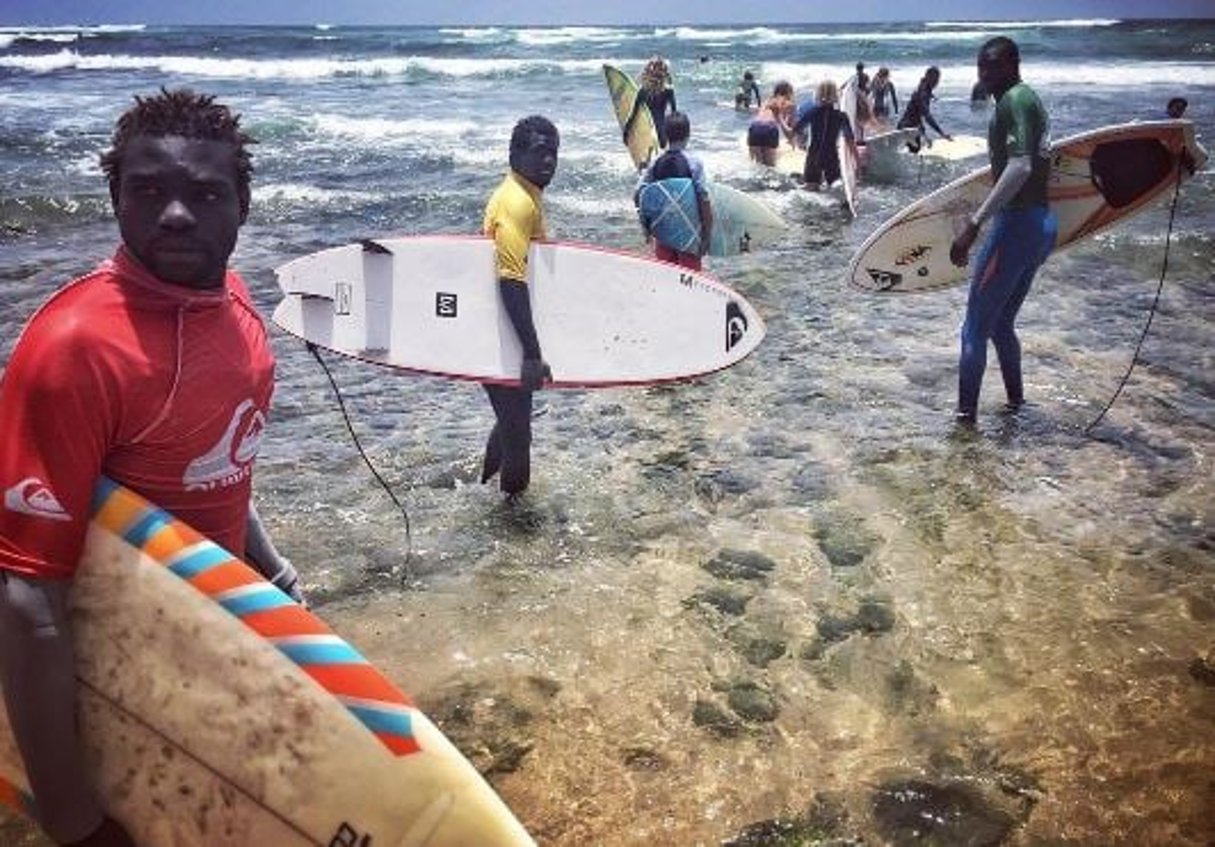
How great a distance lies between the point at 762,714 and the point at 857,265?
424cm

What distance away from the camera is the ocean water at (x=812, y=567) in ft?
9.77

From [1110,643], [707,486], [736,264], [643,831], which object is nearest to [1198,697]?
[1110,643]

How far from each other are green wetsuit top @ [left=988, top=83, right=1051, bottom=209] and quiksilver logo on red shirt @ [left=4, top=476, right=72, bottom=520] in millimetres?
4883

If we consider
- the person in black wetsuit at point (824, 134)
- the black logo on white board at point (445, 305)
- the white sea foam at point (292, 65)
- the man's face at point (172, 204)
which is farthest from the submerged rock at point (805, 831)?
the white sea foam at point (292, 65)

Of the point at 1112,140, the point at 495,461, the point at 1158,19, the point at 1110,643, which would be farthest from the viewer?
the point at 1158,19

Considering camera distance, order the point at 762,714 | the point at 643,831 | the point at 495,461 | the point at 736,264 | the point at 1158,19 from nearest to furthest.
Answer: the point at 643,831 → the point at 762,714 → the point at 495,461 → the point at 736,264 → the point at 1158,19

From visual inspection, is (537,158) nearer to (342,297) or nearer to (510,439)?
(510,439)

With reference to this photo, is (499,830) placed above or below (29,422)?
below

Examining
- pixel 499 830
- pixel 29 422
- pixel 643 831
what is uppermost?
pixel 29 422

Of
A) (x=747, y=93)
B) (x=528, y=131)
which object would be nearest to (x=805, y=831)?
(x=528, y=131)

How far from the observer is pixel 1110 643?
3643 mm

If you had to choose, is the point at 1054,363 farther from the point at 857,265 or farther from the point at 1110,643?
the point at 1110,643

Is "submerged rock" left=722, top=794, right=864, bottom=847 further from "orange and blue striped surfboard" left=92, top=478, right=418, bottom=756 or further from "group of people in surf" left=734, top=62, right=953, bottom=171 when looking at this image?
"group of people in surf" left=734, top=62, right=953, bottom=171

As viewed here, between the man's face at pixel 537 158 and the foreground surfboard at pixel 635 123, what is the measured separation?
6980 millimetres
